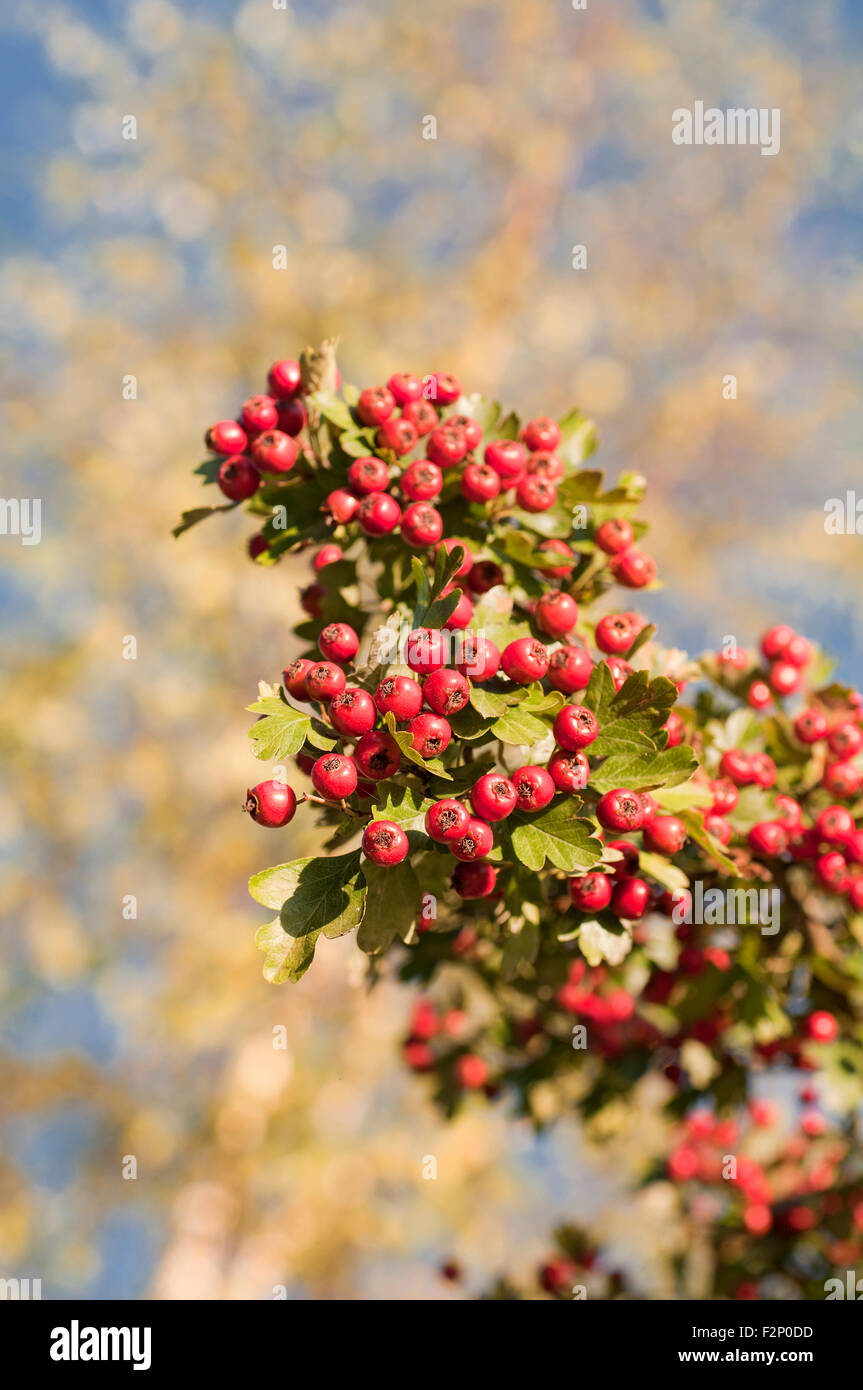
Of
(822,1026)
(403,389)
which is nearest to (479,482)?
(403,389)

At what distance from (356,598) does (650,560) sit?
796mm

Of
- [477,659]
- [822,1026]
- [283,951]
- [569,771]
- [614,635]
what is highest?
[614,635]

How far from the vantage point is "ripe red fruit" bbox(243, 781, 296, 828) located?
1914 mm

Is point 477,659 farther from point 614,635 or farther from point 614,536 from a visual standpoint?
point 614,536

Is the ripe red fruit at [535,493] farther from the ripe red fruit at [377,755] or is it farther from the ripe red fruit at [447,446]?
the ripe red fruit at [377,755]

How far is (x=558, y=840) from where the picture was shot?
1.84 m

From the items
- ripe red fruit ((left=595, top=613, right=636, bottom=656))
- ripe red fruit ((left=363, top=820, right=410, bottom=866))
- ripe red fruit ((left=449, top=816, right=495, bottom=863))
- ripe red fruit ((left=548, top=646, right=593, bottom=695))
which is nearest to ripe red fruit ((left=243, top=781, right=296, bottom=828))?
ripe red fruit ((left=363, top=820, right=410, bottom=866))

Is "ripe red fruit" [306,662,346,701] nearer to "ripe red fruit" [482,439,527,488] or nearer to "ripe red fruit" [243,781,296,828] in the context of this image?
"ripe red fruit" [243,781,296,828]

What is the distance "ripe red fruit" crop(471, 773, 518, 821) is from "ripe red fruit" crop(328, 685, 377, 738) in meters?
0.24

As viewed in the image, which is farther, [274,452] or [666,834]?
[274,452]

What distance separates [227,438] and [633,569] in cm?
113

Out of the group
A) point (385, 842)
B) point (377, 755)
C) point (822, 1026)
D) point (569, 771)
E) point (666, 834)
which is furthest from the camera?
point (822, 1026)

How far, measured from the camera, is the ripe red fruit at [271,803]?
1.91 m

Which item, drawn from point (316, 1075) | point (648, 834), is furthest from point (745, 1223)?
point (316, 1075)
